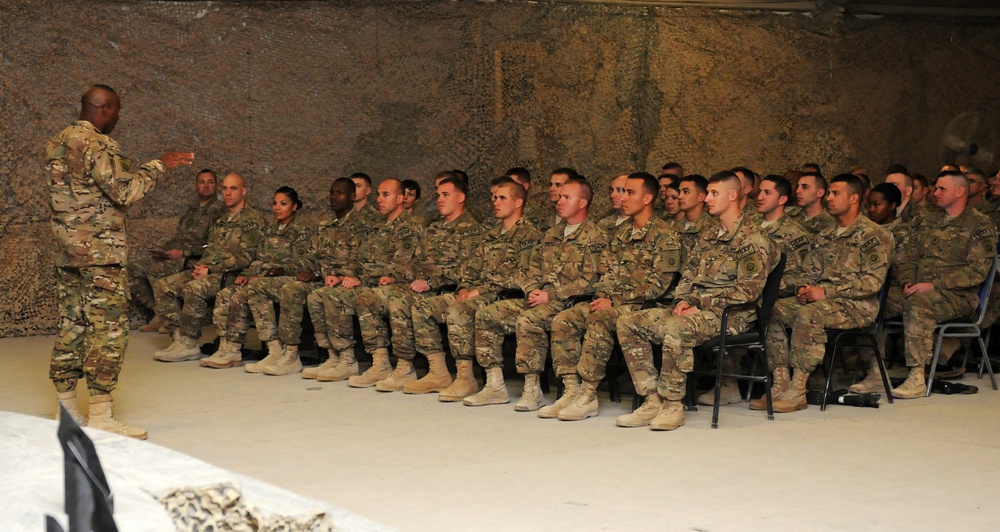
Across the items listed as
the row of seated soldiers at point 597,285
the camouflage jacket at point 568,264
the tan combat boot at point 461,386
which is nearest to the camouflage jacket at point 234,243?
the row of seated soldiers at point 597,285

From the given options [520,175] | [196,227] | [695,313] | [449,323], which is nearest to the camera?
[695,313]

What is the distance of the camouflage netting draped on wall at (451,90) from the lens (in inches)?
357

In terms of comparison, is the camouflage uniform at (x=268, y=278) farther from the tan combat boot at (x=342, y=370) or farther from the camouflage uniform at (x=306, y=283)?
the tan combat boot at (x=342, y=370)

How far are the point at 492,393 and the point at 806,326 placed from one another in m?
1.67

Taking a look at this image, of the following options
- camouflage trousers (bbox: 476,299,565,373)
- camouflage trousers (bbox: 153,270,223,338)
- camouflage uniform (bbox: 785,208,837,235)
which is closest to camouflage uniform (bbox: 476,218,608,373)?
camouflage trousers (bbox: 476,299,565,373)

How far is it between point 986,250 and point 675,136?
4551 mm

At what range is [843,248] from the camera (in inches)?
242

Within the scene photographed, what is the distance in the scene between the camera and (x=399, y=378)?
22.1ft

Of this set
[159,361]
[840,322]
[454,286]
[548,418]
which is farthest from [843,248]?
[159,361]

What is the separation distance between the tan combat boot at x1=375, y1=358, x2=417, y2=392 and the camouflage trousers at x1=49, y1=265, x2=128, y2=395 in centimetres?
173

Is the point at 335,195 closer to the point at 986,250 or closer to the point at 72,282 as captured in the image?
the point at 72,282

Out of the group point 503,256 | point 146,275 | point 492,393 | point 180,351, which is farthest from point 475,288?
point 146,275

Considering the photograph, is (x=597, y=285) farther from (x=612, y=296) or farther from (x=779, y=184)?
(x=779, y=184)

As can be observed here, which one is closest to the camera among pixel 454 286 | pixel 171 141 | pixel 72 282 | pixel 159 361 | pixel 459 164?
pixel 72 282
